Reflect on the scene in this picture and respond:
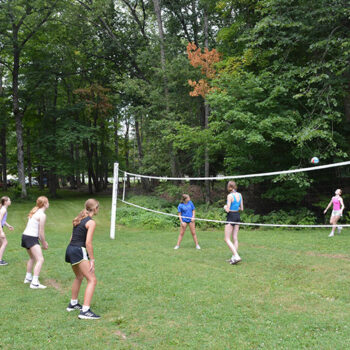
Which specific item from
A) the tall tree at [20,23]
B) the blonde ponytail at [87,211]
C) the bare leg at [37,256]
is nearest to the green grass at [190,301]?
the bare leg at [37,256]

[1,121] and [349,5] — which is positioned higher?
[349,5]

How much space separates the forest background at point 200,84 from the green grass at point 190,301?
286 inches

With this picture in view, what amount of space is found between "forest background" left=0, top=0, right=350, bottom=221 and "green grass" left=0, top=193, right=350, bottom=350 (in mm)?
7260

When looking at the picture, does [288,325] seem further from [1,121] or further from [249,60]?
[1,121]

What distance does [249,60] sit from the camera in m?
17.2

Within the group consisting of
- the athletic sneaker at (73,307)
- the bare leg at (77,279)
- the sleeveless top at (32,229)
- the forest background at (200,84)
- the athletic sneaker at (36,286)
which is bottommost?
the athletic sneaker at (36,286)

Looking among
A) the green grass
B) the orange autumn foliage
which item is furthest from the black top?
the orange autumn foliage

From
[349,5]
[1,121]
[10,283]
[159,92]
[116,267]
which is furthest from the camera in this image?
[1,121]

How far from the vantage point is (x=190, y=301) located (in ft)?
18.1

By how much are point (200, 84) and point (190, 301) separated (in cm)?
1463

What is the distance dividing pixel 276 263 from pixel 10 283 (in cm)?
589

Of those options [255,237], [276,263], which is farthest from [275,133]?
[276,263]

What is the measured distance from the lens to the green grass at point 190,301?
165 inches

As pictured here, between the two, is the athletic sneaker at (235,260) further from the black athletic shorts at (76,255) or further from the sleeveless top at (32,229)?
the sleeveless top at (32,229)
